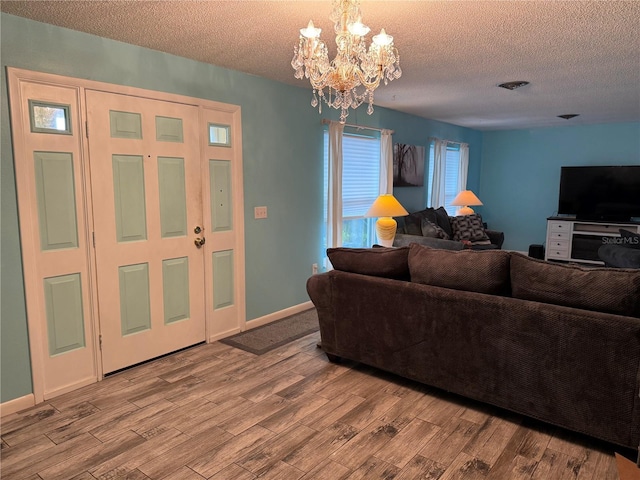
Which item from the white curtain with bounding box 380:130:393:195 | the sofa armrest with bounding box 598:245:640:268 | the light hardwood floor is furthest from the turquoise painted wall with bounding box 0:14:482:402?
the sofa armrest with bounding box 598:245:640:268

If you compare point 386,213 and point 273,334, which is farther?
point 386,213

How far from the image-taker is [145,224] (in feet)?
10.5

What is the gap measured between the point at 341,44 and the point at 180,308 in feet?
7.88

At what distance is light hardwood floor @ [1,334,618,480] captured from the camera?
6.95 feet

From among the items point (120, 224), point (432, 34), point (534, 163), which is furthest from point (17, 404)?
point (534, 163)

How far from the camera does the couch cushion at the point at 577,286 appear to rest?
219cm

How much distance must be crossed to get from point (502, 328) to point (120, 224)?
8.59ft

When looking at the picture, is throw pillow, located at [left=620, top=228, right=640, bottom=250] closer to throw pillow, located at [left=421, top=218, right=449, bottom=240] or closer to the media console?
throw pillow, located at [left=421, top=218, right=449, bottom=240]

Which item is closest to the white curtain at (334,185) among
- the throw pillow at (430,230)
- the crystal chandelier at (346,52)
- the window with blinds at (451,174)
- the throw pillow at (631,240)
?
the throw pillow at (430,230)

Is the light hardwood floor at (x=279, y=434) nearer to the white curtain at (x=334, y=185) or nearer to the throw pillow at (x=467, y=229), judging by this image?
the white curtain at (x=334, y=185)

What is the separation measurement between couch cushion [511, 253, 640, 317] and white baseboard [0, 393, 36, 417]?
9.96ft

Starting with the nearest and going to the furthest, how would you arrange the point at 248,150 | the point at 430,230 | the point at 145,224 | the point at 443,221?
the point at 145,224
the point at 248,150
the point at 430,230
the point at 443,221

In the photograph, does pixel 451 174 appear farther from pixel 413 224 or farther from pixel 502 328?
pixel 502 328

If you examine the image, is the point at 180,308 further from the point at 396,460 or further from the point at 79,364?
the point at 396,460
